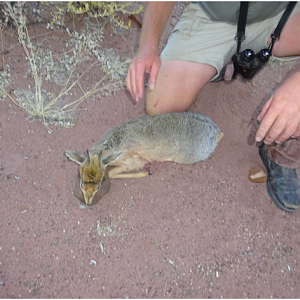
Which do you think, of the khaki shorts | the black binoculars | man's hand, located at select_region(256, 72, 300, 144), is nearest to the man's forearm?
the khaki shorts

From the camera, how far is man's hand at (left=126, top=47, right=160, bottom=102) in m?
2.75

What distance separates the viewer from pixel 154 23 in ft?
9.95

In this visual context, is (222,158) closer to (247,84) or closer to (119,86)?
(247,84)

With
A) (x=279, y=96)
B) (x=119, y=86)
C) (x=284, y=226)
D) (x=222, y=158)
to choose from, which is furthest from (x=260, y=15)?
(x=284, y=226)

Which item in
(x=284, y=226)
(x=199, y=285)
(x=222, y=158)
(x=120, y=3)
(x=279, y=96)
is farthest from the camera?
(x=120, y=3)

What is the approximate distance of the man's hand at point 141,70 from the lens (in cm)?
275

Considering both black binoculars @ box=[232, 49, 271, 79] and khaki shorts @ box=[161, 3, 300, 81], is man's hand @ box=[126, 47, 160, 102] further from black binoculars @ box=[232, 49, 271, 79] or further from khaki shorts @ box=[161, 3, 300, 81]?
black binoculars @ box=[232, 49, 271, 79]

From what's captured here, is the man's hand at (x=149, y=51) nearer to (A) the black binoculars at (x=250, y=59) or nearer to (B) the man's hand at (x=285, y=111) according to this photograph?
(A) the black binoculars at (x=250, y=59)

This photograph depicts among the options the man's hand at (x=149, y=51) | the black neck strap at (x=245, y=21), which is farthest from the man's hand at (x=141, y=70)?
the black neck strap at (x=245, y=21)

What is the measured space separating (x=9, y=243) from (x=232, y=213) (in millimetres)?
2196

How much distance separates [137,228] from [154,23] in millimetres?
2077

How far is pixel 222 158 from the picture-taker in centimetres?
356

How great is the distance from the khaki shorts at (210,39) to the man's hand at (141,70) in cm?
77

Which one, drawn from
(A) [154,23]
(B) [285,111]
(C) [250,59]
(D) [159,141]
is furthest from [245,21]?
(D) [159,141]
